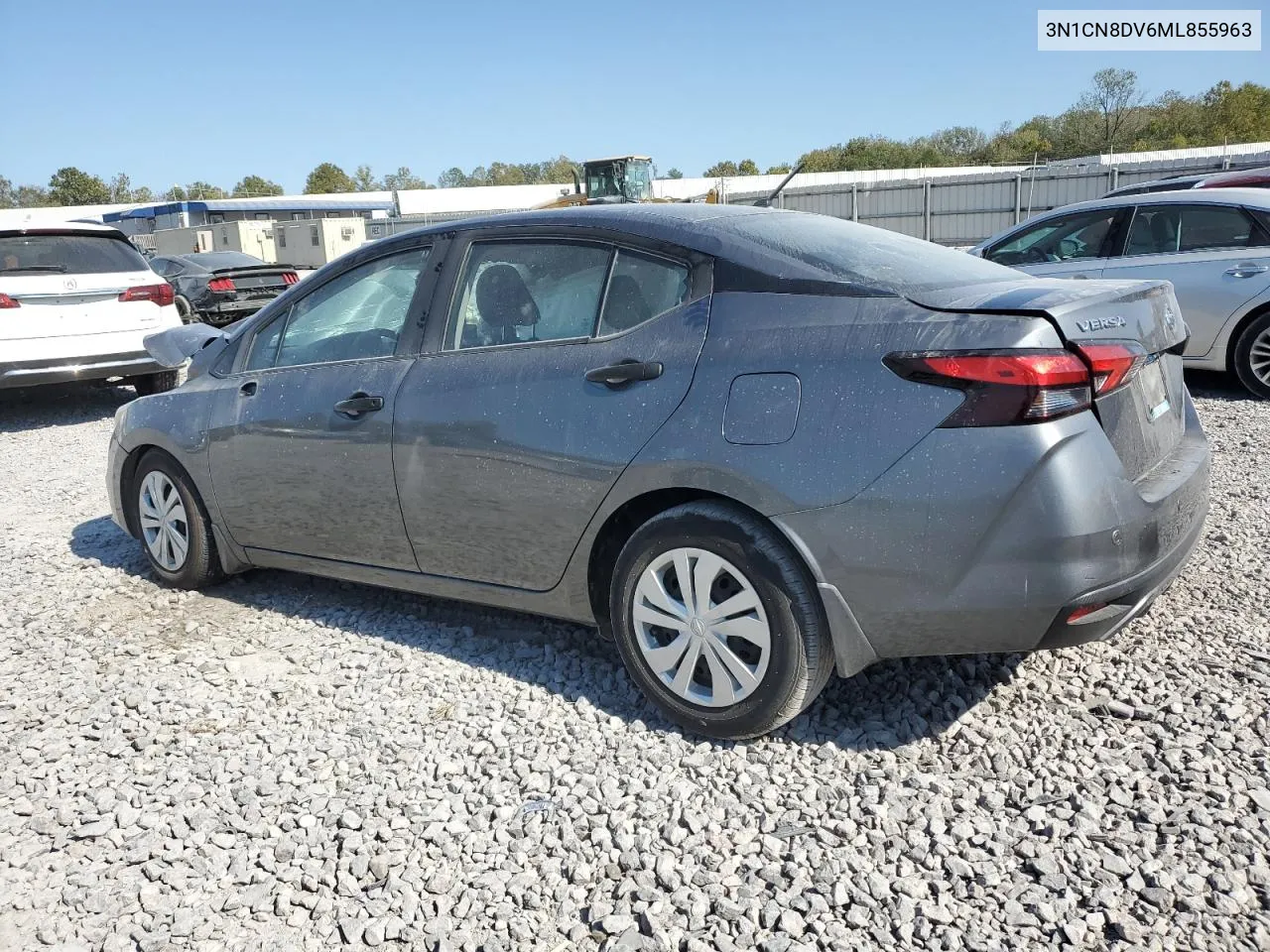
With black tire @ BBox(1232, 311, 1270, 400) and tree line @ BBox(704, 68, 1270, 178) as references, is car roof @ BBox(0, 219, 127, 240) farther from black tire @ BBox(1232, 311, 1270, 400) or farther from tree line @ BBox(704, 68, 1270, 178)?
tree line @ BBox(704, 68, 1270, 178)

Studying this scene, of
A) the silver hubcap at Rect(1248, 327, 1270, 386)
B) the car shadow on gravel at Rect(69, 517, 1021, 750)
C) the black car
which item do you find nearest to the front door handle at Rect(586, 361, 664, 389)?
the car shadow on gravel at Rect(69, 517, 1021, 750)

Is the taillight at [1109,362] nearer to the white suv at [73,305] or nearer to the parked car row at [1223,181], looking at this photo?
the parked car row at [1223,181]

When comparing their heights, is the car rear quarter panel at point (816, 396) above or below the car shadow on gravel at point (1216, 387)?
above

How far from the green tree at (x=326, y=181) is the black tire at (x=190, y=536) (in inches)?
4884

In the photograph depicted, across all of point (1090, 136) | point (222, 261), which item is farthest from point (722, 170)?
point (222, 261)

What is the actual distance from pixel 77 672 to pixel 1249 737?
13.8ft

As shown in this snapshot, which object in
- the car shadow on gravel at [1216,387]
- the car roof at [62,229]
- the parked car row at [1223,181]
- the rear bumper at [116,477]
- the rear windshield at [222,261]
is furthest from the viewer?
the rear windshield at [222,261]

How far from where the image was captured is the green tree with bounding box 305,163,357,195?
396ft

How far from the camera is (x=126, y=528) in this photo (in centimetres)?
521

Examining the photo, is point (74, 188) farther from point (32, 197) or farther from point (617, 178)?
point (617, 178)

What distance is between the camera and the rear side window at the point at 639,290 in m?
3.22

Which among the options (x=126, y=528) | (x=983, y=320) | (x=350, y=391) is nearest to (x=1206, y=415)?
(x=983, y=320)

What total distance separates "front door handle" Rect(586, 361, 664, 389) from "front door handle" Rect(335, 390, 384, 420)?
99cm

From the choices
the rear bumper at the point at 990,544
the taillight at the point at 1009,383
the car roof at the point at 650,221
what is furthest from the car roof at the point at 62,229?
the taillight at the point at 1009,383
